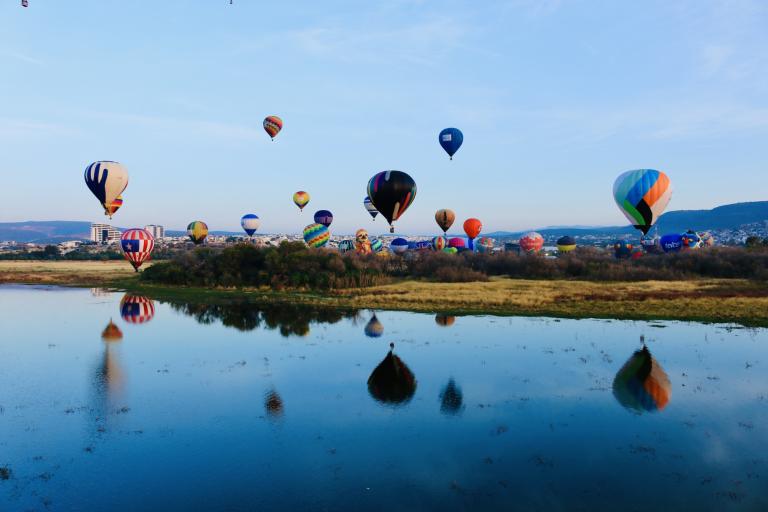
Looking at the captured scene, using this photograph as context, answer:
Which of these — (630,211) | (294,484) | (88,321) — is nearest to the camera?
(294,484)

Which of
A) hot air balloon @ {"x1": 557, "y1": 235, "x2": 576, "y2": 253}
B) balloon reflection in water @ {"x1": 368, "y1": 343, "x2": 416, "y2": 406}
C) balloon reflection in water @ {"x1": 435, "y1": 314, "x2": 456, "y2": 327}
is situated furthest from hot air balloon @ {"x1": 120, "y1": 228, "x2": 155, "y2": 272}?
hot air balloon @ {"x1": 557, "y1": 235, "x2": 576, "y2": 253}

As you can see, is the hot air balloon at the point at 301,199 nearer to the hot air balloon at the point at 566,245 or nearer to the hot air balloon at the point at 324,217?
the hot air balloon at the point at 324,217

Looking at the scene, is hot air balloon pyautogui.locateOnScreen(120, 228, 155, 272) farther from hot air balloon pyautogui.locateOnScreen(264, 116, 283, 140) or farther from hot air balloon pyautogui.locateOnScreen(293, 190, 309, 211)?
hot air balloon pyautogui.locateOnScreen(293, 190, 309, 211)

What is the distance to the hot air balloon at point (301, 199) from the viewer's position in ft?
298

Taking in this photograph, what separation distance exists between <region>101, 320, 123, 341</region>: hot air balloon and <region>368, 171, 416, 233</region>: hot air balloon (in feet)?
58.6

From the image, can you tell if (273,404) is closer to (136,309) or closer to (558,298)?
(136,309)

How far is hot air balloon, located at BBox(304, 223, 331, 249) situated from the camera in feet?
246

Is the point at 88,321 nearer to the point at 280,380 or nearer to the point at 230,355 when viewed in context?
the point at 230,355

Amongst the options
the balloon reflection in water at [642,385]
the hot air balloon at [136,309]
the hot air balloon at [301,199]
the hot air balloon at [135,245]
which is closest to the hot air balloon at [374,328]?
the balloon reflection in water at [642,385]

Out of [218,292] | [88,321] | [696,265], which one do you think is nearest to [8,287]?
[218,292]

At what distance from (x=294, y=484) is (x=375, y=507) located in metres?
1.76

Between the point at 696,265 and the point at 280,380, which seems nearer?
the point at 280,380

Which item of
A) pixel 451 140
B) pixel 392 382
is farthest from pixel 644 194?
pixel 392 382

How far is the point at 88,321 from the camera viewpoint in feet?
93.7
